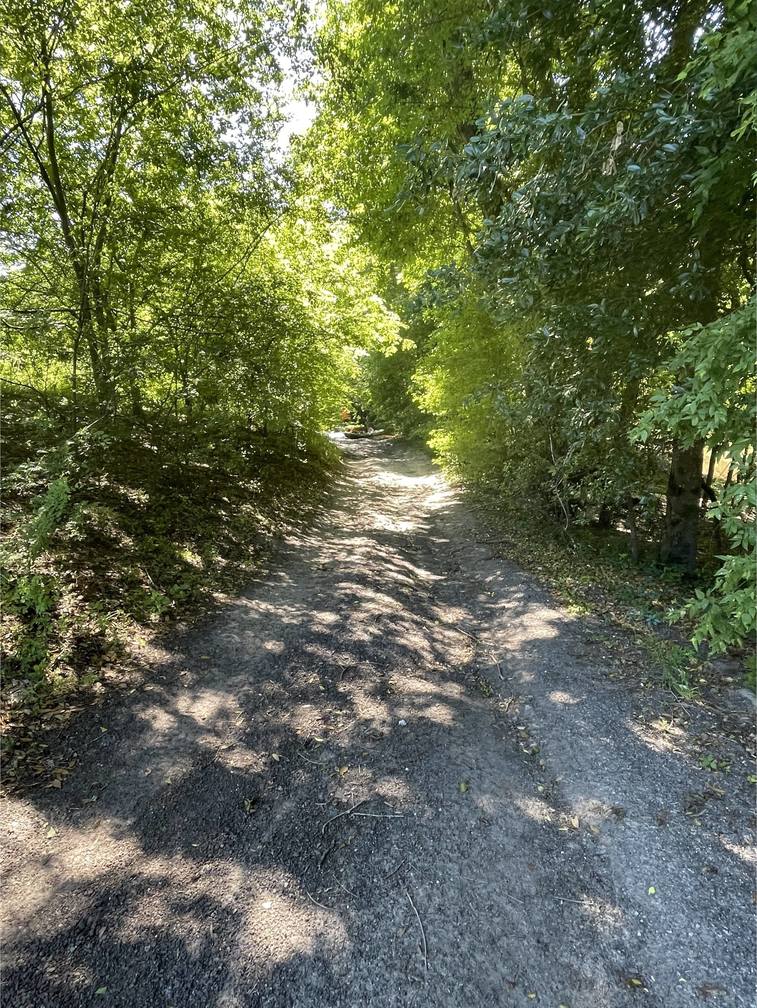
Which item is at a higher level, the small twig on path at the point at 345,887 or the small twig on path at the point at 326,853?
the small twig on path at the point at 345,887

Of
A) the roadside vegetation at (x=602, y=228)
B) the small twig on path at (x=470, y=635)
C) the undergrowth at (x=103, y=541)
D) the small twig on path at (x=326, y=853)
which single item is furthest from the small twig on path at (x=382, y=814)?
the small twig on path at (x=470, y=635)

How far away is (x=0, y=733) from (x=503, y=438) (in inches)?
335

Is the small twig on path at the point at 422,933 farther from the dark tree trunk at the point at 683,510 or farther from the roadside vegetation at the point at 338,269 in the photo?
the dark tree trunk at the point at 683,510

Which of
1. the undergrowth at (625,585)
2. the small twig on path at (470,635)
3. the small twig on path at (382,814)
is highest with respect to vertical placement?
the undergrowth at (625,585)

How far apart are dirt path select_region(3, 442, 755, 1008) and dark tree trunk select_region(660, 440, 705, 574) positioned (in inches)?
103

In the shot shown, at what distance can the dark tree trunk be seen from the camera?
19.2 ft

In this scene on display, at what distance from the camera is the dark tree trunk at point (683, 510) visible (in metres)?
5.86

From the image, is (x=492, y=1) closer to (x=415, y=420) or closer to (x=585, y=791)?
(x=585, y=791)

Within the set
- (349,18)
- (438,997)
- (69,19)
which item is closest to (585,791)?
(438,997)

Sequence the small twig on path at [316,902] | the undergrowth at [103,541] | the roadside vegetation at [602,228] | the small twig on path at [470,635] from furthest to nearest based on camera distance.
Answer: the small twig on path at [470,635]
the undergrowth at [103,541]
the roadside vegetation at [602,228]
the small twig on path at [316,902]

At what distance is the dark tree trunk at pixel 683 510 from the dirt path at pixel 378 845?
2.63 m

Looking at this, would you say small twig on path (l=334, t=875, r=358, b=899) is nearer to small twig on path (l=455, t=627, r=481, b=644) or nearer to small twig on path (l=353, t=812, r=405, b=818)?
small twig on path (l=353, t=812, r=405, b=818)

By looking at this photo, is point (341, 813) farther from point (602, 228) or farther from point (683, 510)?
point (683, 510)

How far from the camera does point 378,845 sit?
264cm
